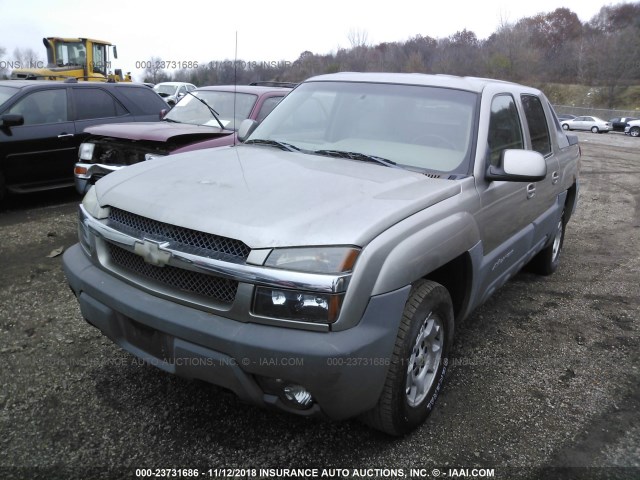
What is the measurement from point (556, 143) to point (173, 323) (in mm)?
3864

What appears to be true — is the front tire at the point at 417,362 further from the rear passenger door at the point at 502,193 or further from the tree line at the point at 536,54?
the tree line at the point at 536,54

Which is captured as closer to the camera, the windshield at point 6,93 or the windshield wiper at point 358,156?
the windshield wiper at point 358,156

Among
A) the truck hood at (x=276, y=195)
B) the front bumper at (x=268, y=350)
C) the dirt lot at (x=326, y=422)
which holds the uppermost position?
the truck hood at (x=276, y=195)

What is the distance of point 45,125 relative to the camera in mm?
6895

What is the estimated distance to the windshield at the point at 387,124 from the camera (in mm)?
3191

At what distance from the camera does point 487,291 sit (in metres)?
3.43

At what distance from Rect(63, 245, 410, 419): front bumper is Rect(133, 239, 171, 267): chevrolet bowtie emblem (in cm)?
18

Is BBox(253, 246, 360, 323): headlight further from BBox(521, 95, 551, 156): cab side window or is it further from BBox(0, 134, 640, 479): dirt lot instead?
BBox(521, 95, 551, 156): cab side window

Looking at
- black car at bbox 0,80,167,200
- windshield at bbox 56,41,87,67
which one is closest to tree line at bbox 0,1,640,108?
black car at bbox 0,80,167,200

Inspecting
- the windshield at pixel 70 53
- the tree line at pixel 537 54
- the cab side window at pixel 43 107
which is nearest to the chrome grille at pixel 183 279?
the cab side window at pixel 43 107

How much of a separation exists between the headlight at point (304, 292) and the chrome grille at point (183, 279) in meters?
0.18

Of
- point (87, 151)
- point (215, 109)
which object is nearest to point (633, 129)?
point (215, 109)

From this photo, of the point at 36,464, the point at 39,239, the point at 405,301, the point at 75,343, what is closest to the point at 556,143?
the point at 405,301

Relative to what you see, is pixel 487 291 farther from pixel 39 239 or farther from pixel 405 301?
pixel 39 239
